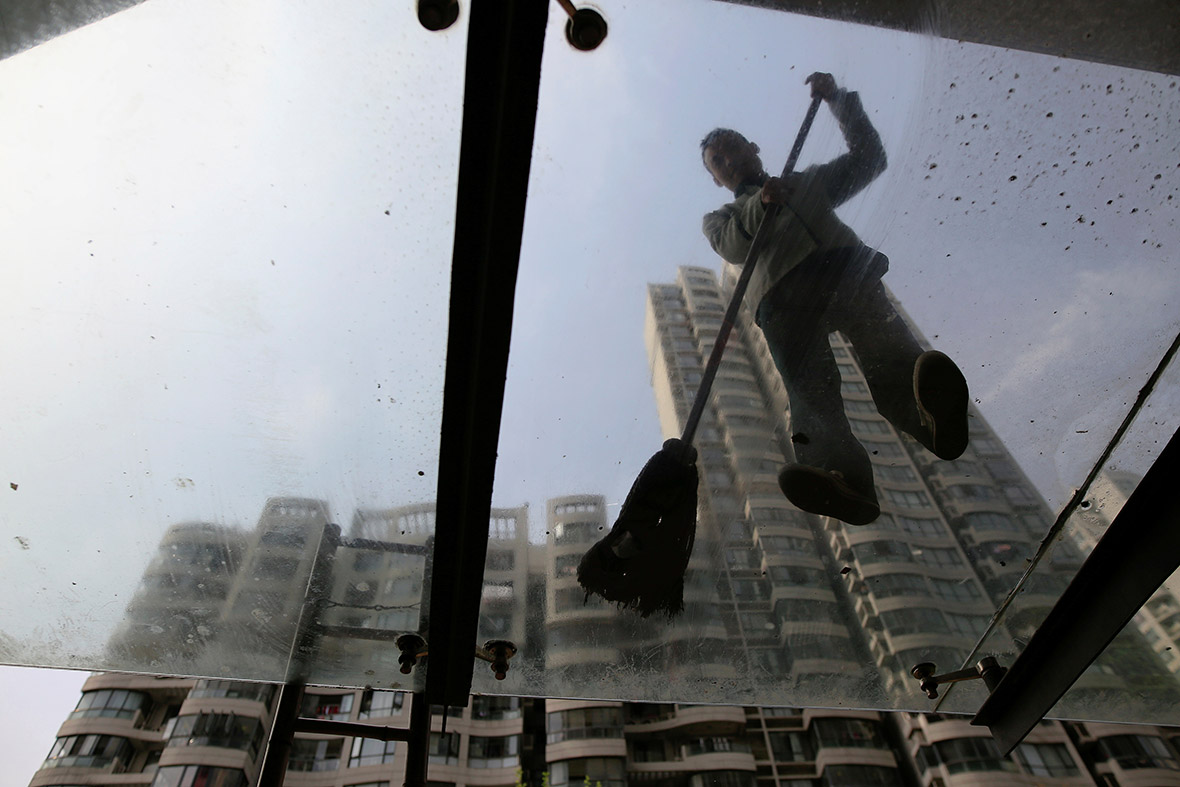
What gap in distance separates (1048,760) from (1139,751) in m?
2.69

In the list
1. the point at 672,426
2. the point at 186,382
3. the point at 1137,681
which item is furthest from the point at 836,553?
the point at 186,382

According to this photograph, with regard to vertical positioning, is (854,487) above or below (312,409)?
below

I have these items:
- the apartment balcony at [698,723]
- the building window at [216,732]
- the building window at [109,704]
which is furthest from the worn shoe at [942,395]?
the building window at [109,704]

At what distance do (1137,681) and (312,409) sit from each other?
2747 mm

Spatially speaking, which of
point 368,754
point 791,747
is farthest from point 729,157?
point 791,747

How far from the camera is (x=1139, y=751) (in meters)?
22.0

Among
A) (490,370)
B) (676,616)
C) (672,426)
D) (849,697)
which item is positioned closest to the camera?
(490,370)

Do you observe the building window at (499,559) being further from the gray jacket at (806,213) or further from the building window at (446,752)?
the building window at (446,752)

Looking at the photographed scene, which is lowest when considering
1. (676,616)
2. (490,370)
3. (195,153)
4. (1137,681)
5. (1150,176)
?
(1137,681)

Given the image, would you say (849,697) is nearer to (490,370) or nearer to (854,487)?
(854,487)

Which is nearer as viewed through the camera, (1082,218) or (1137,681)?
(1082,218)

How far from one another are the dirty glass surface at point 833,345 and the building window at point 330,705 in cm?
2520

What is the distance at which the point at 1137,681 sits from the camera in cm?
225

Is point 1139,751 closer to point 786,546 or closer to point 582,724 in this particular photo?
point 582,724
